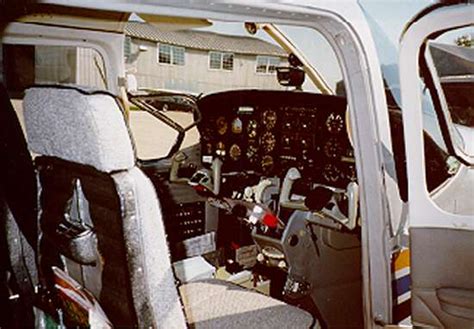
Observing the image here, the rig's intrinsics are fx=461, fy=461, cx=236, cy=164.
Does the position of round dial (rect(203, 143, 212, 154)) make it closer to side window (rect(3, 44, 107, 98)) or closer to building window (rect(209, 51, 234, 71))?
side window (rect(3, 44, 107, 98))

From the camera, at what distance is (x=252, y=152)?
133 inches

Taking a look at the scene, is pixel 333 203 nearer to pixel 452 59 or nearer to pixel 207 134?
pixel 452 59

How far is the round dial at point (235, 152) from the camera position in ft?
11.2

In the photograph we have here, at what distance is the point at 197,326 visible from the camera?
178 cm

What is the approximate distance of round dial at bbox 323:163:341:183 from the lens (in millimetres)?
2851

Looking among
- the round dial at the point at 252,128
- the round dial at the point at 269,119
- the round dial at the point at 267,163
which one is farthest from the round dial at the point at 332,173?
the round dial at the point at 252,128

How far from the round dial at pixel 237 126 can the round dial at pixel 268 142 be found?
0.20 m

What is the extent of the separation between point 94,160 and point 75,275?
457mm

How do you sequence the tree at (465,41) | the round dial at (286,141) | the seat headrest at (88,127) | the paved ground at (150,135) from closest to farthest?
1. the seat headrest at (88,127)
2. the tree at (465,41)
3. the round dial at (286,141)
4. the paved ground at (150,135)

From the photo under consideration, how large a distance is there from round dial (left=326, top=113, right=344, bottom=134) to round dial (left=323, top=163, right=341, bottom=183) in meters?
0.22

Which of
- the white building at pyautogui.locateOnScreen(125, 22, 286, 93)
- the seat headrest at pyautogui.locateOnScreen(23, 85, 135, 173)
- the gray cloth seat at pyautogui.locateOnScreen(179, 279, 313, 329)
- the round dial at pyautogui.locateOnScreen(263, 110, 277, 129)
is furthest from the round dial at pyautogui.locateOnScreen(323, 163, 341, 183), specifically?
the white building at pyautogui.locateOnScreen(125, 22, 286, 93)

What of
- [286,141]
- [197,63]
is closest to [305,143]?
[286,141]

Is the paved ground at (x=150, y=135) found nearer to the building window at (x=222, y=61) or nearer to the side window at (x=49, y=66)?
the building window at (x=222, y=61)

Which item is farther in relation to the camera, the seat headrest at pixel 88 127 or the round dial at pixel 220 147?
the round dial at pixel 220 147
